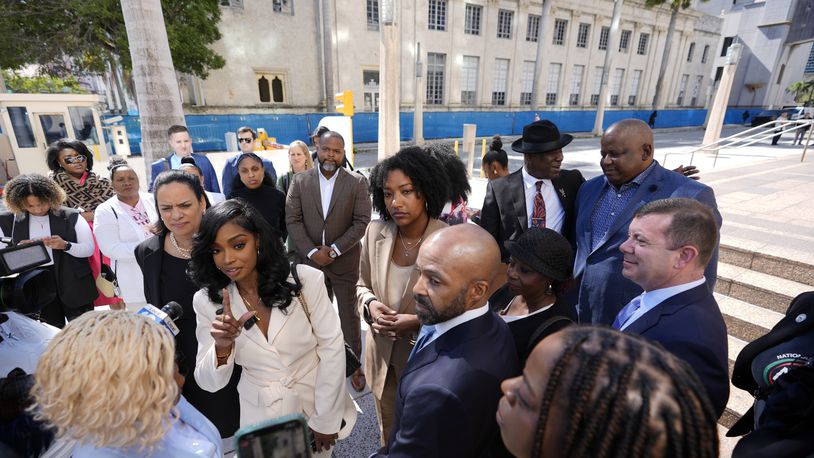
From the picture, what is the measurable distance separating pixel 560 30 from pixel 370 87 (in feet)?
57.0

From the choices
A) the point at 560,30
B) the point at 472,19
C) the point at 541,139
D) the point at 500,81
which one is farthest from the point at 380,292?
the point at 560,30

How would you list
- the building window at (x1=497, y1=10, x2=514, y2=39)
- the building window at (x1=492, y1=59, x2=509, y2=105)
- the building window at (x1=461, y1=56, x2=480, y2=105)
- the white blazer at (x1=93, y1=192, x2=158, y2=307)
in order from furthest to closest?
1. the building window at (x1=492, y1=59, x2=509, y2=105)
2. the building window at (x1=497, y1=10, x2=514, y2=39)
3. the building window at (x1=461, y1=56, x2=480, y2=105)
4. the white blazer at (x1=93, y1=192, x2=158, y2=307)

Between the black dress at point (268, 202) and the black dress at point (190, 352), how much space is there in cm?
166

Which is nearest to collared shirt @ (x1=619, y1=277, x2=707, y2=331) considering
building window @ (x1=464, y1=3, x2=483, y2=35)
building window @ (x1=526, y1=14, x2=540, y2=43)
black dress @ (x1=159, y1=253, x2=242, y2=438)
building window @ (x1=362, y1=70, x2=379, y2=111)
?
black dress @ (x1=159, y1=253, x2=242, y2=438)

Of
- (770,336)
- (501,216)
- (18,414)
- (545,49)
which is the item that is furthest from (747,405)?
(545,49)

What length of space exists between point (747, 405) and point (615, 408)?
330 centimetres

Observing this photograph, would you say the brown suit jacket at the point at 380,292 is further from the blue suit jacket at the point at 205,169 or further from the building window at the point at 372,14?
the building window at the point at 372,14

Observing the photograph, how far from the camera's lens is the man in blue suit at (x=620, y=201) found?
2.37 m

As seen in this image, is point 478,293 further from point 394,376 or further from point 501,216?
point 501,216

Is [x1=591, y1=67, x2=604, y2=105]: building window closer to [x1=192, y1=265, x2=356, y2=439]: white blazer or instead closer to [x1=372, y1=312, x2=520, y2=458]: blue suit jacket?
[x1=192, y1=265, x2=356, y2=439]: white blazer

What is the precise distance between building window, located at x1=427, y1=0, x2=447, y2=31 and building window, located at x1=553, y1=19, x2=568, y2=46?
10700 mm

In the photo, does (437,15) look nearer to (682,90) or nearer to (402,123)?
(402,123)

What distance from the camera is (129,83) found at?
19.1 meters

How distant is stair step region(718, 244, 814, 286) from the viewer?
370 cm
